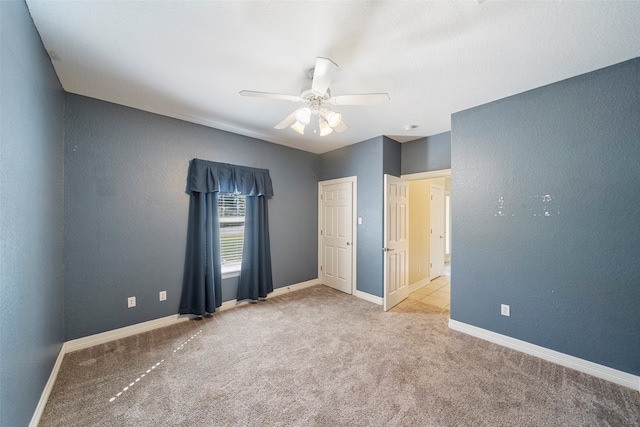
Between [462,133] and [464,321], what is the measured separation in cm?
218

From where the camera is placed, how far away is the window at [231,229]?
3.49 metres

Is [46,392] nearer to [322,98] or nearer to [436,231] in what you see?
[322,98]

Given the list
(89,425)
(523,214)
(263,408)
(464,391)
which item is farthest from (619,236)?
(89,425)

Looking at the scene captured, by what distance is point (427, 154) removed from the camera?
3613 millimetres

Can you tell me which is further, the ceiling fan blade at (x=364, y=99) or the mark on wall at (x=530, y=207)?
the mark on wall at (x=530, y=207)

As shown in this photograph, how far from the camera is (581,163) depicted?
210 cm

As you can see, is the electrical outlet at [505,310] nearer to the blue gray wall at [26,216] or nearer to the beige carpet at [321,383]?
the beige carpet at [321,383]

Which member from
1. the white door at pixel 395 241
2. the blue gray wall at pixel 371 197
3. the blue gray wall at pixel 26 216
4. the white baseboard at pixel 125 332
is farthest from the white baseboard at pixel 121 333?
the white door at pixel 395 241

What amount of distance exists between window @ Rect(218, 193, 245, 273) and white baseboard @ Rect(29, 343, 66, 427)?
1.68 meters

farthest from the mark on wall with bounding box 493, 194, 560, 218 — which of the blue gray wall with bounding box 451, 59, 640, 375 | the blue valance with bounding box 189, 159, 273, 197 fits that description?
the blue valance with bounding box 189, 159, 273, 197

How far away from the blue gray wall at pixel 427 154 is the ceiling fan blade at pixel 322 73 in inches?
93.6

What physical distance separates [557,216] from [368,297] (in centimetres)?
249

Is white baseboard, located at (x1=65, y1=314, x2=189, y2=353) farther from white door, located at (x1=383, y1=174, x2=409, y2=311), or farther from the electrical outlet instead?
the electrical outlet

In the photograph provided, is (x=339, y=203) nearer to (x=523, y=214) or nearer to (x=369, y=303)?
(x=369, y=303)
